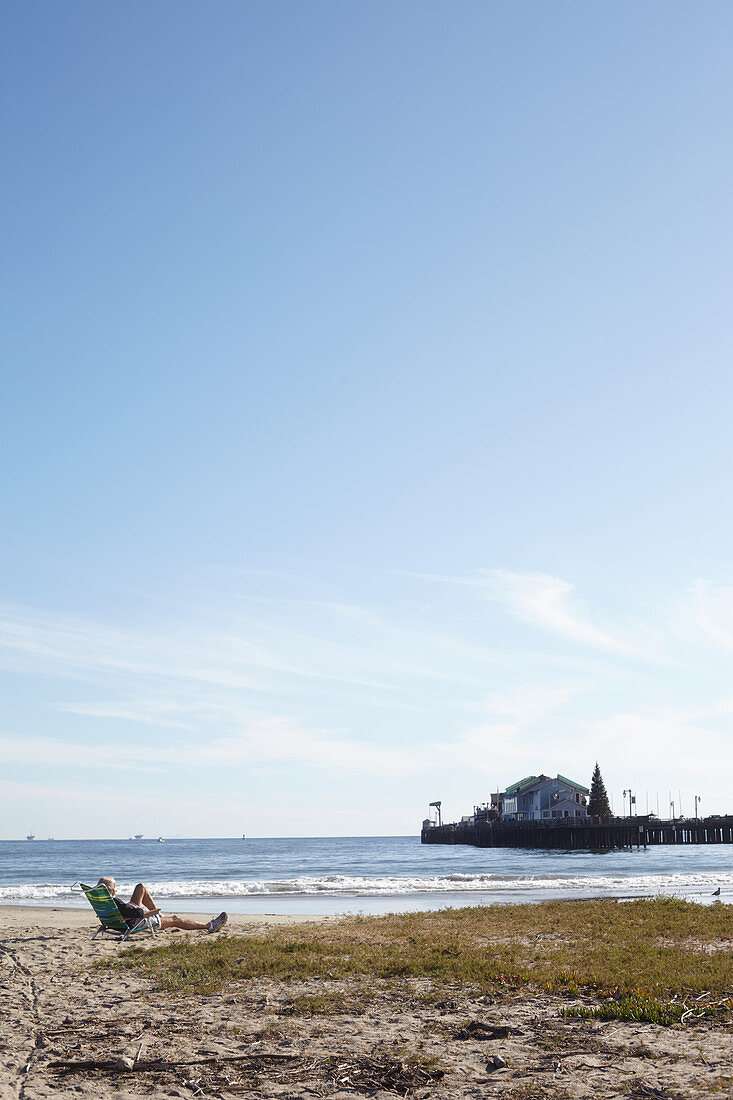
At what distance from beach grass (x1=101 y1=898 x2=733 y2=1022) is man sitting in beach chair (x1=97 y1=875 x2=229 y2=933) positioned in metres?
1.37

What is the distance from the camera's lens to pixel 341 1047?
752 centimetres

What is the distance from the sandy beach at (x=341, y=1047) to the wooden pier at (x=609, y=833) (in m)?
78.7

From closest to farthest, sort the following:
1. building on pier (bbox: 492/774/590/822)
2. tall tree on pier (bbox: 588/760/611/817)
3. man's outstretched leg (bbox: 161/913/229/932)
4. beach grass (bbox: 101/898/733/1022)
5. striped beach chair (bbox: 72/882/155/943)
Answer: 1. beach grass (bbox: 101/898/733/1022)
2. striped beach chair (bbox: 72/882/155/943)
3. man's outstretched leg (bbox: 161/913/229/932)
4. building on pier (bbox: 492/774/590/822)
5. tall tree on pier (bbox: 588/760/611/817)

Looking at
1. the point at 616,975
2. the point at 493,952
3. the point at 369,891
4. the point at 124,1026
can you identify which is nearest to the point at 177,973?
the point at 124,1026

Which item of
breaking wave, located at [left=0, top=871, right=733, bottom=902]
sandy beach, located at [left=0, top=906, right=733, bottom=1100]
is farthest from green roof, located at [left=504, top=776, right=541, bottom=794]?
sandy beach, located at [left=0, top=906, right=733, bottom=1100]

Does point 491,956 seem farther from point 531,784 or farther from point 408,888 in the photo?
point 531,784

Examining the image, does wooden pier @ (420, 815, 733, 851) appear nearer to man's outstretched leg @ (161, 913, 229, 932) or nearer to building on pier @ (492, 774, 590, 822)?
building on pier @ (492, 774, 590, 822)

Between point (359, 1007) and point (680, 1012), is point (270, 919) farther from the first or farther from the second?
point (680, 1012)

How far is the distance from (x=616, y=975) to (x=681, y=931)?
18.5 ft

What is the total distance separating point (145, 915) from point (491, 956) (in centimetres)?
706

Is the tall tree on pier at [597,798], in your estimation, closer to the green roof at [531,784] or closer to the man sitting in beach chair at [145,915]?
the green roof at [531,784]

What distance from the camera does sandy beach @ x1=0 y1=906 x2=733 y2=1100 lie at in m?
6.43

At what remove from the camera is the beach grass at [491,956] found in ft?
33.1

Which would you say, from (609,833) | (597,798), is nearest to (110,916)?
(609,833)
